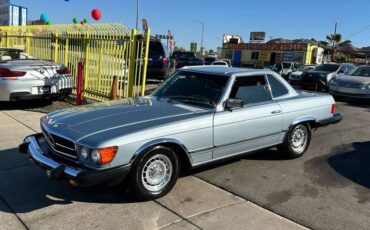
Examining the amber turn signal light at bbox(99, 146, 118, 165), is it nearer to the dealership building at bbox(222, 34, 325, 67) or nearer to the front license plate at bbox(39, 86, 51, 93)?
the front license plate at bbox(39, 86, 51, 93)

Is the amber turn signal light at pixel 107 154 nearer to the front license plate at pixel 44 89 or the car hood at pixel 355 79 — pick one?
the front license plate at pixel 44 89

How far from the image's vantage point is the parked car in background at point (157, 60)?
47.8ft

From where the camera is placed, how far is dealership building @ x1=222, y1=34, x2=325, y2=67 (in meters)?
55.5

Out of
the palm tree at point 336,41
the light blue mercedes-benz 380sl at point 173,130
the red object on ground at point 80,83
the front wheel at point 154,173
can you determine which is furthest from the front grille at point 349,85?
the palm tree at point 336,41

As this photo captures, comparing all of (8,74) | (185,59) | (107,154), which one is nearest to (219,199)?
(107,154)

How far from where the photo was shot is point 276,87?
5.93 metres

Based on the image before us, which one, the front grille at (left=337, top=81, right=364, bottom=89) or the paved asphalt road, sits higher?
the front grille at (left=337, top=81, right=364, bottom=89)

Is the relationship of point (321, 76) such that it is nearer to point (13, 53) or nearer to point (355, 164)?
point (355, 164)

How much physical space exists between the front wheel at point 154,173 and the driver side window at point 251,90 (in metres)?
1.33

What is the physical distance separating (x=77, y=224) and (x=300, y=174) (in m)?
3.17

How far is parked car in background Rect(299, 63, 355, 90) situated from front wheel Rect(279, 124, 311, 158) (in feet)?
35.7

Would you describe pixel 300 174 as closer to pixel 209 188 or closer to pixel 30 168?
pixel 209 188

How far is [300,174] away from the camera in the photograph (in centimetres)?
555

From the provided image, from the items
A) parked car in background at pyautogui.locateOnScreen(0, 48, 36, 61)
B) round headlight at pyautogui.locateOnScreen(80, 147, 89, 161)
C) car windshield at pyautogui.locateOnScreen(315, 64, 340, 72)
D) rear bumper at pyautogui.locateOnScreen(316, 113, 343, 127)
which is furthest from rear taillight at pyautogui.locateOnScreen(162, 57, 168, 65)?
round headlight at pyautogui.locateOnScreen(80, 147, 89, 161)
